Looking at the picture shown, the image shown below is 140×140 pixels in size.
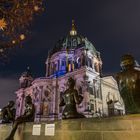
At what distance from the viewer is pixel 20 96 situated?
210 feet

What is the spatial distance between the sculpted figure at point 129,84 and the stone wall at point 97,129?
0.46 meters

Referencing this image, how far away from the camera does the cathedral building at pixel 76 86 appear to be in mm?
44156

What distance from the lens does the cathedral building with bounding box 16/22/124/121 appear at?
145 ft

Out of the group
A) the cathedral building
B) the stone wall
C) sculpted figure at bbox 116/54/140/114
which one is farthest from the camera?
the cathedral building

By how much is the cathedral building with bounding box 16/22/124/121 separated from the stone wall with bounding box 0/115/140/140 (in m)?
32.8

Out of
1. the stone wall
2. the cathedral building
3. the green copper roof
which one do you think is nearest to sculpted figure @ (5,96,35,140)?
the stone wall

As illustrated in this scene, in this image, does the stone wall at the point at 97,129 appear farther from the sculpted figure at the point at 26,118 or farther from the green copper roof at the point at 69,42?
the green copper roof at the point at 69,42

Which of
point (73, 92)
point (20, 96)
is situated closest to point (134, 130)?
point (73, 92)

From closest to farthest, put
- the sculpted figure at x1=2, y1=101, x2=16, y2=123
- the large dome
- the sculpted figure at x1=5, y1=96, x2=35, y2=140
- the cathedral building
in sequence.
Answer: the sculpted figure at x1=5, y1=96, x2=35, y2=140 < the sculpted figure at x1=2, y1=101, x2=16, y2=123 < the cathedral building < the large dome

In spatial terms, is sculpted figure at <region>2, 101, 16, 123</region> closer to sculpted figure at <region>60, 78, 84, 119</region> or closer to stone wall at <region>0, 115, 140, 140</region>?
stone wall at <region>0, 115, 140, 140</region>

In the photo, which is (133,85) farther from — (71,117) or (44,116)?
(44,116)

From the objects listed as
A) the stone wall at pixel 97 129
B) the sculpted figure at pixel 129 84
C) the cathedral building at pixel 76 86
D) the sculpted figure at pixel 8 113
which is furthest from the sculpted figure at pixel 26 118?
the cathedral building at pixel 76 86

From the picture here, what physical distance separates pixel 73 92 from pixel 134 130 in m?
3.74

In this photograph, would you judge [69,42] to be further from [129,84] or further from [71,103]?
[129,84]
